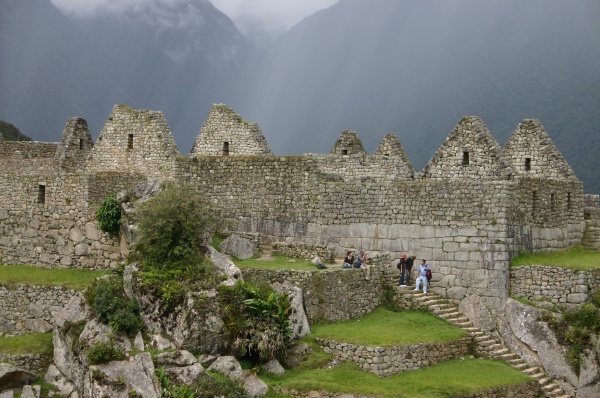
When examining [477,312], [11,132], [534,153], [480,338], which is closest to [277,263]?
[477,312]

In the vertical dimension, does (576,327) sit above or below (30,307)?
above

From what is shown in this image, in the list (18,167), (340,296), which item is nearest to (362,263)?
(340,296)

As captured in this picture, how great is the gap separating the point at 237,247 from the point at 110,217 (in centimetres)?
499

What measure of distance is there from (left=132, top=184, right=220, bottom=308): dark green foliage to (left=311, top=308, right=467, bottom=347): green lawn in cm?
427

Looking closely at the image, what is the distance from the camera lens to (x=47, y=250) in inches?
1348

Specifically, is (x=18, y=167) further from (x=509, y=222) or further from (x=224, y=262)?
(x=509, y=222)

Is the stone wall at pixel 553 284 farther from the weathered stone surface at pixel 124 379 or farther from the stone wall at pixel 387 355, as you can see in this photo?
the weathered stone surface at pixel 124 379

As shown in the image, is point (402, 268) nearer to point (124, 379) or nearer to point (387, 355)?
point (387, 355)

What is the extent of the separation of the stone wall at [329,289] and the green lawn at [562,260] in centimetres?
552

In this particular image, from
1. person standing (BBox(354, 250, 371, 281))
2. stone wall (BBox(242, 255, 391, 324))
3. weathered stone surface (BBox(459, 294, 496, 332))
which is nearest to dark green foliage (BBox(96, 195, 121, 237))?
stone wall (BBox(242, 255, 391, 324))

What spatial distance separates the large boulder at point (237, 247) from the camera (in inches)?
1265

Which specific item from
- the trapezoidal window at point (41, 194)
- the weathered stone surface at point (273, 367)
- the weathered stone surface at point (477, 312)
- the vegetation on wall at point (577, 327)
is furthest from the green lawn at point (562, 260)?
the trapezoidal window at point (41, 194)

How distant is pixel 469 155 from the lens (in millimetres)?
33656

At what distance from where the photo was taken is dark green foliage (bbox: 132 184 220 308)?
89.5 ft
